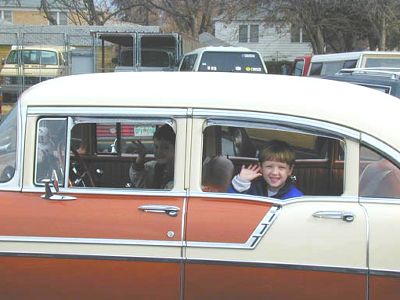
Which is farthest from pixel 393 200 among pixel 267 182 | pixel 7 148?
pixel 7 148

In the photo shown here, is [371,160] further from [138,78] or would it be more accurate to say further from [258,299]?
[138,78]

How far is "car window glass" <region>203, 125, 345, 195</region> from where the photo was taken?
3199mm

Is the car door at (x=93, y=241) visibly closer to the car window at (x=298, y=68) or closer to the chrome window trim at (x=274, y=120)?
the chrome window trim at (x=274, y=120)

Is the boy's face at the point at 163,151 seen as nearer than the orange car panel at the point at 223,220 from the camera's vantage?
No

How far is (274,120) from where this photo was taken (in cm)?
269

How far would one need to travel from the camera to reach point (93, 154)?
4.23 meters

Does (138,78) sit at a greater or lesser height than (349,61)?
lesser

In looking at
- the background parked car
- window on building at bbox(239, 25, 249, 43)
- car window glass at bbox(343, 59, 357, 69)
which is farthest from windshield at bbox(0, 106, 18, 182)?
window on building at bbox(239, 25, 249, 43)

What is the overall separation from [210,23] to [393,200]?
38780 mm

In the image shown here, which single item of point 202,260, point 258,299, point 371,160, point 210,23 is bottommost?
point 258,299

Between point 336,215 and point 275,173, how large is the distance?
499mm

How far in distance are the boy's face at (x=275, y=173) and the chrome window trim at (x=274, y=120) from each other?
35 centimetres

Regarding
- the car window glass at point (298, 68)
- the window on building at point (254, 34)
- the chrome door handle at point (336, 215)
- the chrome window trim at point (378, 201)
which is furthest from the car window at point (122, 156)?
the window on building at point (254, 34)

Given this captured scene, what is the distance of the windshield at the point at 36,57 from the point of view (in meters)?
17.4
